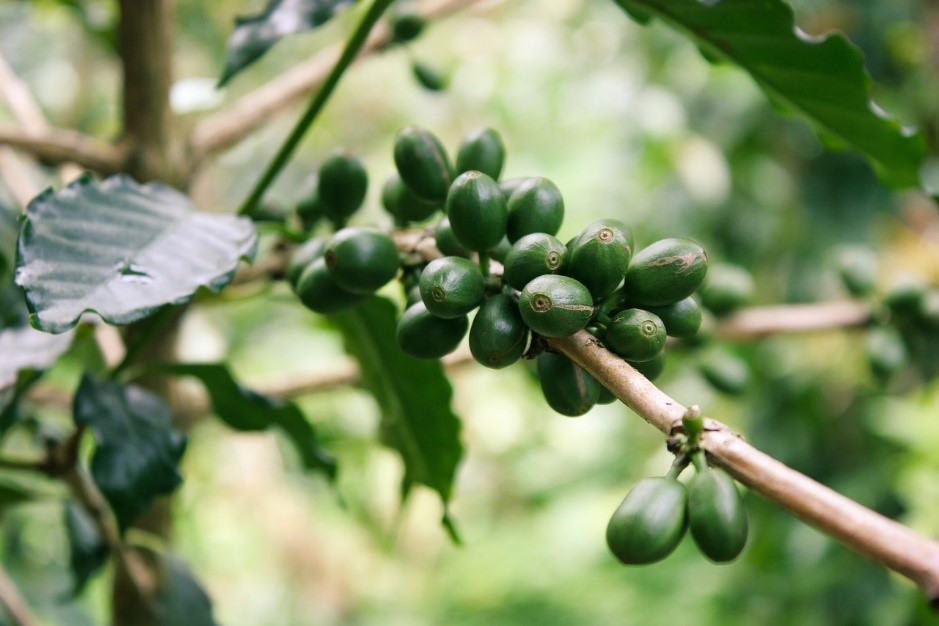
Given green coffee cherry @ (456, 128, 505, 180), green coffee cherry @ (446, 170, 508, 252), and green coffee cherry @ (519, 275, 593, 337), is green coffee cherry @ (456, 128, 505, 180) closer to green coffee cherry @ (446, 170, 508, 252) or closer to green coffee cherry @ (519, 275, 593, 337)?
green coffee cherry @ (446, 170, 508, 252)

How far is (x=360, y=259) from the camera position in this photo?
77 cm

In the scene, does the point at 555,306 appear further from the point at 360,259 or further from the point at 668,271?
the point at 360,259

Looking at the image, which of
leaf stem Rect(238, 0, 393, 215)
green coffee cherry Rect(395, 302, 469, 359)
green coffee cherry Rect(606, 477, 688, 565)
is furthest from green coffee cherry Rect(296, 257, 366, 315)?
green coffee cherry Rect(606, 477, 688, 565)

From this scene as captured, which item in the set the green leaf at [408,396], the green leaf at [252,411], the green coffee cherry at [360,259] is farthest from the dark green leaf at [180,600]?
the green coffee cherry at [360,259]

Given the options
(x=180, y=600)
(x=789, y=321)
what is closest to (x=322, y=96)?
(x=180, y=600)

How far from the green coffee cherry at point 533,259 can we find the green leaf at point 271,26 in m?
0.49

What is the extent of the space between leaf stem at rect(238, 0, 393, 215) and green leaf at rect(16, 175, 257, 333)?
13 centimetres

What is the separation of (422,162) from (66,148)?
2.05ft

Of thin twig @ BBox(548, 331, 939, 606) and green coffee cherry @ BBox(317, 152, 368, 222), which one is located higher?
thin twig @ BBox(548, 331, 939, 606)

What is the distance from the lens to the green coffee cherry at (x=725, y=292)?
4.75 feet

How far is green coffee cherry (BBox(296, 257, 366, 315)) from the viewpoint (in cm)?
82

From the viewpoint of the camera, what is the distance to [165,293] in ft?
2.41

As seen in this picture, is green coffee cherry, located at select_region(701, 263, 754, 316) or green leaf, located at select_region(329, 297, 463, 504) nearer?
green leaf, located at select_region(329, 297, 463, 504)

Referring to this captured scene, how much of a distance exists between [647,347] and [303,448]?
1.99 feet
